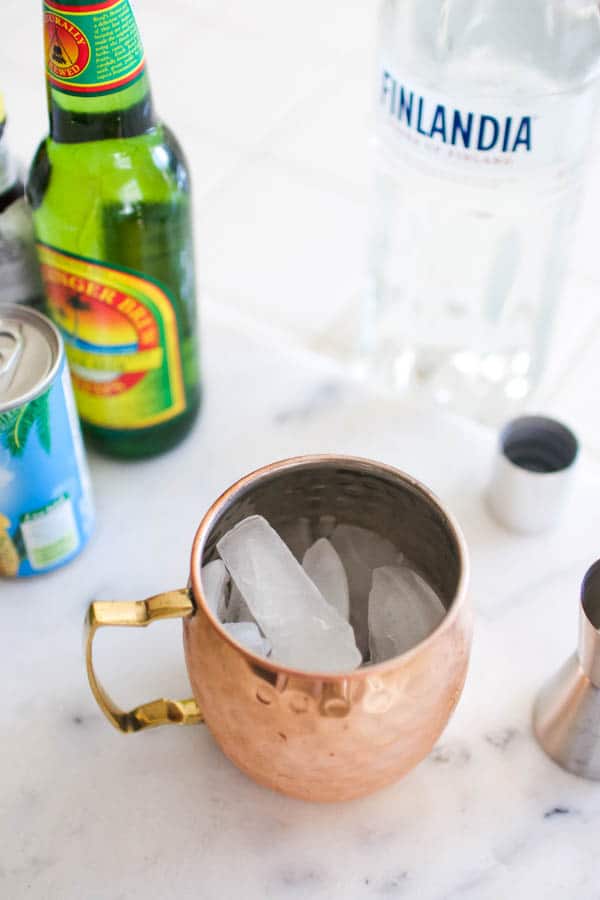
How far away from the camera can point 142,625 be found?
1.38ft

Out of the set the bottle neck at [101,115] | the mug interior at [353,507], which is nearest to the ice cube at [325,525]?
the mug interior at [353,507]

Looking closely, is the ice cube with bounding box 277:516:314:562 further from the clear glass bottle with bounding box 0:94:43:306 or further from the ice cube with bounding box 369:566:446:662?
the clear glass bottle with bounding box 0:94:43:306

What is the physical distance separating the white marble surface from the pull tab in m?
0.13

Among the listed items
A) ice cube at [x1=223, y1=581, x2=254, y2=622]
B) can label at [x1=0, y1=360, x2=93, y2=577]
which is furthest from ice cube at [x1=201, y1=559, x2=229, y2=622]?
can label at [x1=0, y1=360, x2=93, y2=577]

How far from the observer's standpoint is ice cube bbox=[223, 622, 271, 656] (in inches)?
17.3

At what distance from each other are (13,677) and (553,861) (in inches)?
11.4

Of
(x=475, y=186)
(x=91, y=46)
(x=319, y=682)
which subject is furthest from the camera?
(x=475, y=186)

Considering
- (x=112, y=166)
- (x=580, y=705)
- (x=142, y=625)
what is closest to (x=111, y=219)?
(x=112, y=166)

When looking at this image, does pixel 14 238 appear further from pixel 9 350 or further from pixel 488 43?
pixel 488 43

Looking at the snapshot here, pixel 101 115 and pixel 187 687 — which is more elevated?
pixel 101 115

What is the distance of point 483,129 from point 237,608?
1.01 ft

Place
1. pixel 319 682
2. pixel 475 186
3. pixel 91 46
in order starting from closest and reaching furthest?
pixel 319 682 < pixel 91 46 < pixel 475 186

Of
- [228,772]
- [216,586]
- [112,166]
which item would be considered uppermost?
[112,166]

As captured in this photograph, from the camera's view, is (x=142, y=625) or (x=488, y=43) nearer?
(x=142, y=625)
